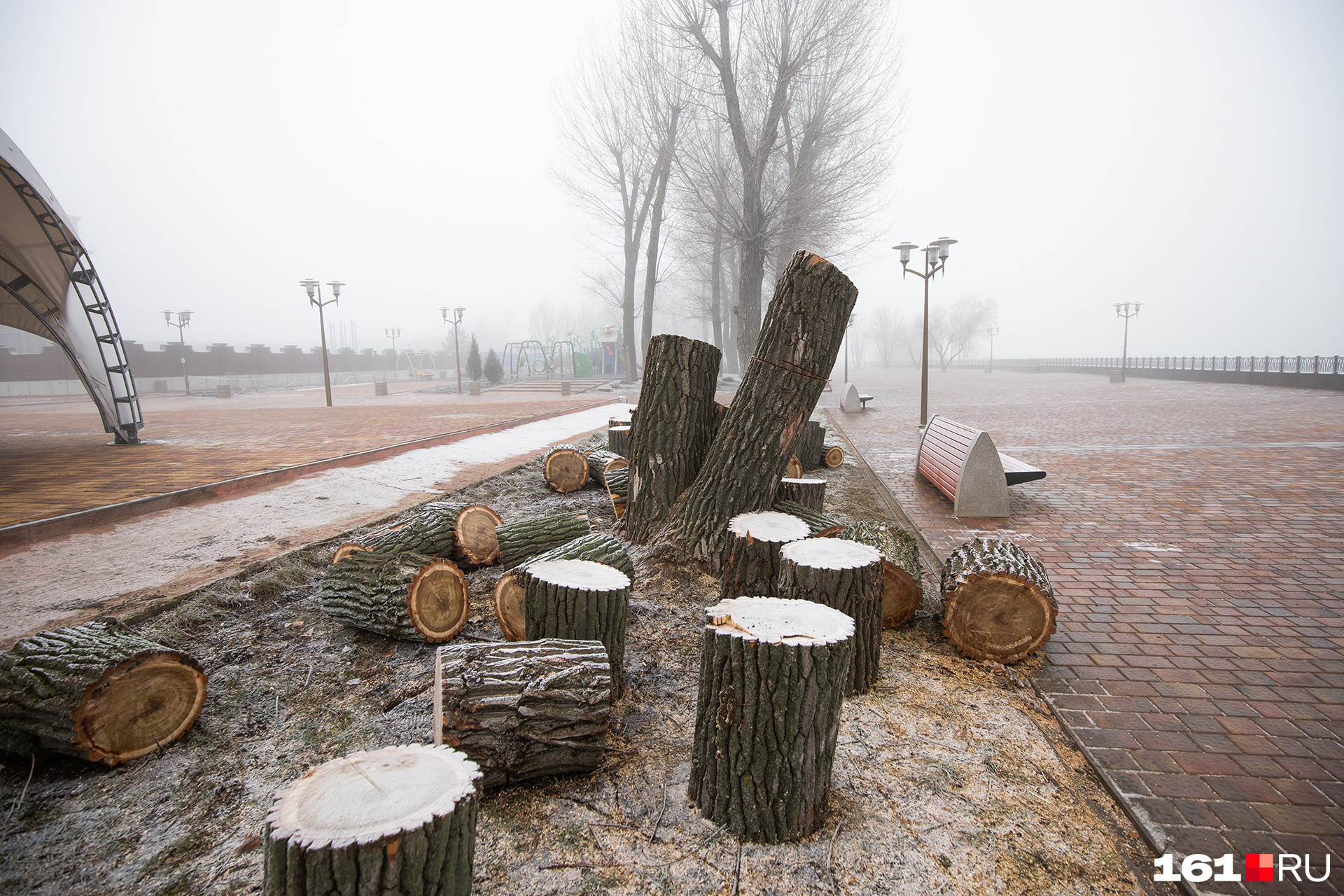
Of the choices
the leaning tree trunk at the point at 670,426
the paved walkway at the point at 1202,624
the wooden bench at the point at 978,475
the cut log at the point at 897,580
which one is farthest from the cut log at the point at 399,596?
the wooden bench at the point at 978,475

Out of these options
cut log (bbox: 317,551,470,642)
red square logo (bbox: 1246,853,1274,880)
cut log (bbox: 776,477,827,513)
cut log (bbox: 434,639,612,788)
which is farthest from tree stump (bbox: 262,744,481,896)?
cut log (bbox: 776,477,827,513)

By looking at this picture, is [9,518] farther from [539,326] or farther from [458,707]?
[539,326]

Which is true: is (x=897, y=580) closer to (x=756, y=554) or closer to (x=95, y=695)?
(x=756, y=554)

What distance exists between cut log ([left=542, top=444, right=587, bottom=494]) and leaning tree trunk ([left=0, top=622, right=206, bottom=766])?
14.7ft

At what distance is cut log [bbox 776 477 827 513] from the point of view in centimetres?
500

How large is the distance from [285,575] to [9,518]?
2831 mm

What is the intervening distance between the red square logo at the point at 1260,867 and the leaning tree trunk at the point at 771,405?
8.47 ft

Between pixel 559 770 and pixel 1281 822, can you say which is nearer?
pixel 1281 822

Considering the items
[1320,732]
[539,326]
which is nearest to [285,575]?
[1320,732]

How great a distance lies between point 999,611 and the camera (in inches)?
129

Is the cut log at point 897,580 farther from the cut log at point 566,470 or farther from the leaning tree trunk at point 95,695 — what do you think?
the cut log at point 566,470

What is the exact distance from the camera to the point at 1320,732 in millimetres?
2596

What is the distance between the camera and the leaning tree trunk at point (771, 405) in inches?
157
